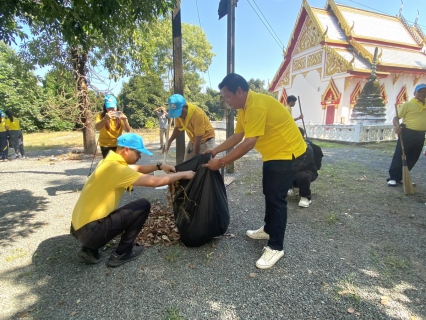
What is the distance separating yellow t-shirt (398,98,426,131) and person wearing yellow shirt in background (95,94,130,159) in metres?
4.56

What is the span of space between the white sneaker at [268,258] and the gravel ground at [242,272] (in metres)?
0.06

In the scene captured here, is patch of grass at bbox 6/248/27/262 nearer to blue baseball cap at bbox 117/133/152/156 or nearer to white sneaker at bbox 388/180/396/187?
blue baseball cap at bbox 117/133/152/156

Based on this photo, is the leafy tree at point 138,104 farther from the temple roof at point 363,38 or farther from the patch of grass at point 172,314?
the patch of grass at point 172,314

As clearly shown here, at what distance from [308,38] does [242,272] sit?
18.6 m

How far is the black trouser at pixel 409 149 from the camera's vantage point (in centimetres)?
417

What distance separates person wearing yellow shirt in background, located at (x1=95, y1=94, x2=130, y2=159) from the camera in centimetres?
374

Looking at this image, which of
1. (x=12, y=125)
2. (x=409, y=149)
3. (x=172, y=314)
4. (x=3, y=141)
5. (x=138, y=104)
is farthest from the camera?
(x=138, y=104)

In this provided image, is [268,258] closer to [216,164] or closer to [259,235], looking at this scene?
[259,235]

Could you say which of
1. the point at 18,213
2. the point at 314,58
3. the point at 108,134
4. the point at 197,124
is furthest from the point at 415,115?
the point at 314,58

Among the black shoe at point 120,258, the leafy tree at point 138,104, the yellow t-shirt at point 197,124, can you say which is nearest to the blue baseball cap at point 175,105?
the yellow t-shirt at point 197,124

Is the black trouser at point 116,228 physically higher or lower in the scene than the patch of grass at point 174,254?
higher

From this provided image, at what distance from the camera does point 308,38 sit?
17078mm

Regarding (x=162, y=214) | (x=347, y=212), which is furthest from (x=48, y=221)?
(x=347, y=212)

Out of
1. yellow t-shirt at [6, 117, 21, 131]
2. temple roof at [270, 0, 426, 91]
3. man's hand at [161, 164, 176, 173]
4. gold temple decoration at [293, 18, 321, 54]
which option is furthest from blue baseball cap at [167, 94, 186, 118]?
gold temple decoration at [293, 18, 321, 54]
